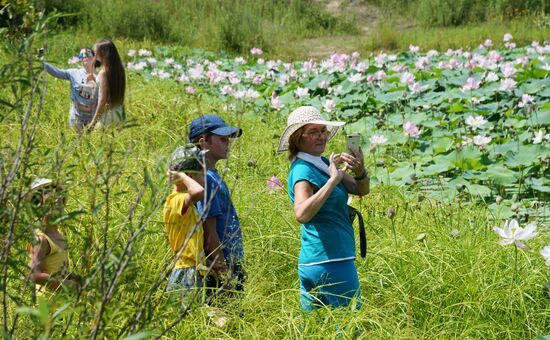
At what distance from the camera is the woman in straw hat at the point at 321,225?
2867 millimetres

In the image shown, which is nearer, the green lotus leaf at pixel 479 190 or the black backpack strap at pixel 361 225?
the black backpack strap at pixel 361 225

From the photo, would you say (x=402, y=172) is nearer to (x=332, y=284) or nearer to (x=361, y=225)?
(x=361, y=225)

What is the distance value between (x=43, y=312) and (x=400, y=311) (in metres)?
2.23

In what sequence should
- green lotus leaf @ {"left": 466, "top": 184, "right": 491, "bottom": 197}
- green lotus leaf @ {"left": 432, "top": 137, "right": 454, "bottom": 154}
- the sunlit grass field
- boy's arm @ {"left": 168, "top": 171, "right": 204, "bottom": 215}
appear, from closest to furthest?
1. the sunlit grass field
2. boy's arm @ {"left": 168, "top": 171, "right": 204, "bottom": 215}
3. green lotus leaf @ {"left": 466, "top": 184, "right": 491, "bottom": 197}
4. green lotus leaf @ {"left": 432, "top": 137, "right": 454, "bottom": 154}

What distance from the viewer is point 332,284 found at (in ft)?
9.36

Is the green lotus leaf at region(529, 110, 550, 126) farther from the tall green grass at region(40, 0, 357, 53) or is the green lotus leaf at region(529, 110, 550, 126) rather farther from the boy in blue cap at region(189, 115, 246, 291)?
the tall green grass at region(40, 0, 357, 53)

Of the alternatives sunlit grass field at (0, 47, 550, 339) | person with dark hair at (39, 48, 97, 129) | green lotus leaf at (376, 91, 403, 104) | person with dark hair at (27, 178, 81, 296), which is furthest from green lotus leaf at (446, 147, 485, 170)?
person with dark hair at (27, 178, 81, 296)

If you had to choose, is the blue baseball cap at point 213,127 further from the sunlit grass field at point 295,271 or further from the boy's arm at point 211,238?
the boy's arm at point 211,238

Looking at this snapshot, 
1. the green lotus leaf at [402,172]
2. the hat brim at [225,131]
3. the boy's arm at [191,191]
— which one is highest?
the hat brim at [225,131]

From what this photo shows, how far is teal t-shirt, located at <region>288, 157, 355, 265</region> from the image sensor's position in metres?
2.87

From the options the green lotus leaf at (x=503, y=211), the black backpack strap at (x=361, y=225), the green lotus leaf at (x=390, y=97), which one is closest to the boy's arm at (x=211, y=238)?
the black backpack strap at (x=361, y=225)

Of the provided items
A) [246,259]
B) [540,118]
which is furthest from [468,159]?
[246,259]

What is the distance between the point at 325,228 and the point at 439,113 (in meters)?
4.58

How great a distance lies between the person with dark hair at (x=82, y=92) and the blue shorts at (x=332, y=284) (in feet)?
8.66
